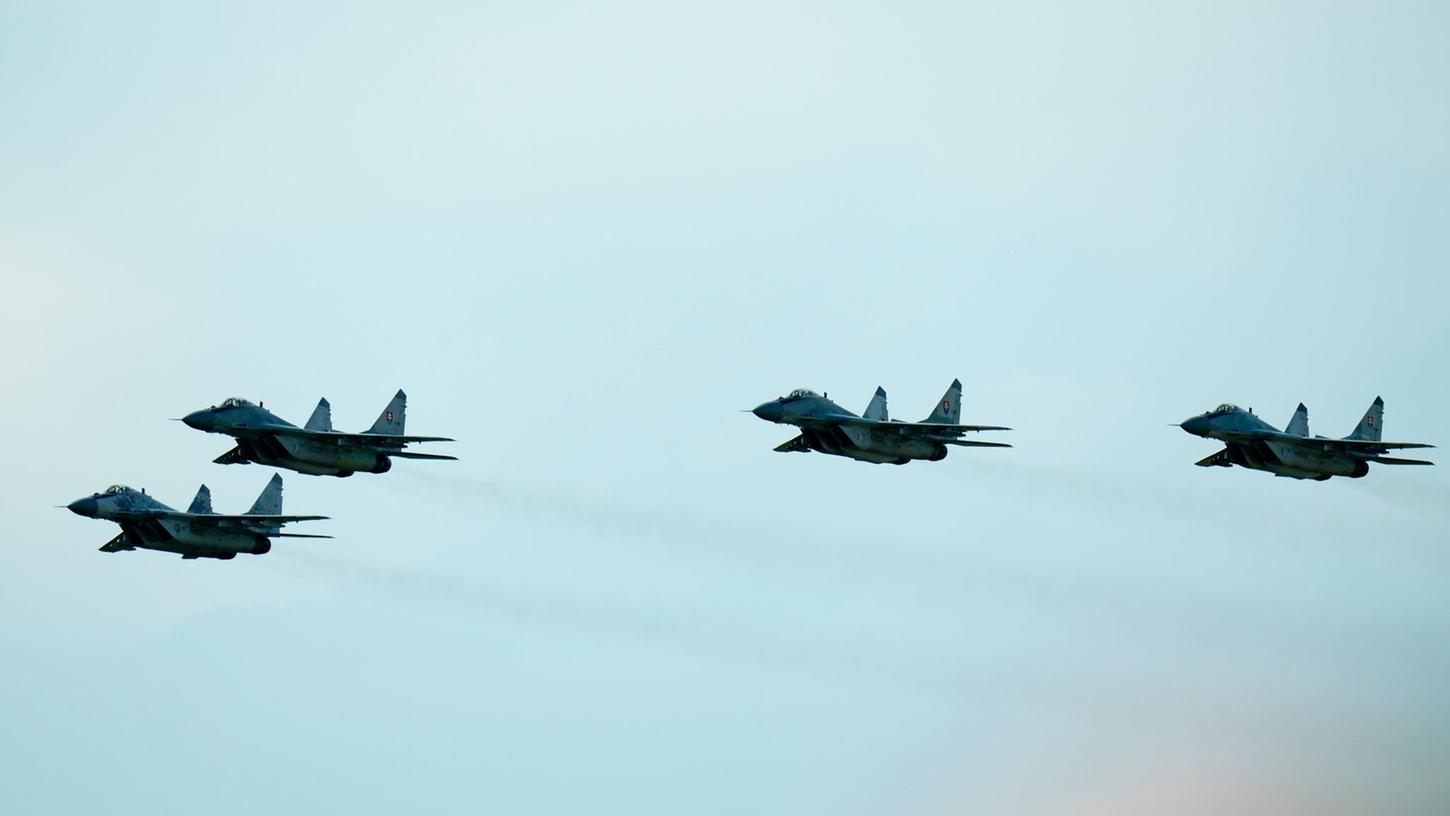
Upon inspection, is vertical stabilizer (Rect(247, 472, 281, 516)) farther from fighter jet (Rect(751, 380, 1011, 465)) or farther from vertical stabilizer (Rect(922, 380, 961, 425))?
vertical stabilizer (Rect(922, 380, 961, 425))

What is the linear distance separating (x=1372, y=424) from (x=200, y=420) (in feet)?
190

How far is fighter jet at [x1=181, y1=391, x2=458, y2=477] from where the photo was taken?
371ft

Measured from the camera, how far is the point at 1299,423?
371 ft

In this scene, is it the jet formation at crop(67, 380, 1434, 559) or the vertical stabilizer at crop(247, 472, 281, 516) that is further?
the vertical stabilizer at crop(247, 472, 281, 516)

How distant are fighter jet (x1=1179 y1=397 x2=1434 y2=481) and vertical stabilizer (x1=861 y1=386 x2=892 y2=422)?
47.4ft

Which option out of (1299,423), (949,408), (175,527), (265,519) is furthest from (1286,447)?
(175,527)

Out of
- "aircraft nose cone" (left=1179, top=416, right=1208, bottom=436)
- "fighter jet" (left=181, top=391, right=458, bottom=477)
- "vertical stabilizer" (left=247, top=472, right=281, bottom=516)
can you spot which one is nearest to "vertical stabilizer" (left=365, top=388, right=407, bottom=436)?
"fighter jet" (left=181, top=391, right=458, bottom=477)

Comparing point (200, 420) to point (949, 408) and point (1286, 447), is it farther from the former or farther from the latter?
point (1286, 447)

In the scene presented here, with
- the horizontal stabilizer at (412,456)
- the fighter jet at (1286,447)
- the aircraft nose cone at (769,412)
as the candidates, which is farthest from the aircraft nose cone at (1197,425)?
the horizontal stabilizer at (412,456)

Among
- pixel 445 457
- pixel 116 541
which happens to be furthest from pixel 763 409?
pixel 116 541

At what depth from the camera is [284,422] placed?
376 ft

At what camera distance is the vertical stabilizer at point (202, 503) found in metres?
114

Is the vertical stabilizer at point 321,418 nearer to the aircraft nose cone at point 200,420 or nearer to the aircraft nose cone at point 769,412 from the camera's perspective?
the aircraft nose cone at point 200,420

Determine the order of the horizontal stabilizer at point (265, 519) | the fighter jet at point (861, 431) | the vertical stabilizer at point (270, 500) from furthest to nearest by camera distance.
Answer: the vertical stabilizer at point (270, 500) → the fighter jet at point (861, 431) → the horizontal stabilizer at point (265, 519)
